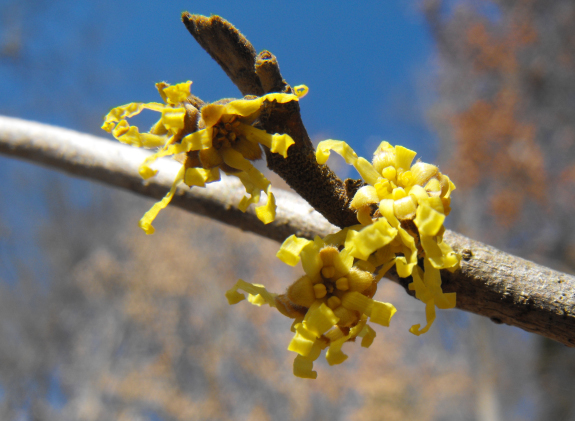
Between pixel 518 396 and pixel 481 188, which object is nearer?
pixel 481 188

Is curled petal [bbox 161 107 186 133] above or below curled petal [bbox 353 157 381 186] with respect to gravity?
below

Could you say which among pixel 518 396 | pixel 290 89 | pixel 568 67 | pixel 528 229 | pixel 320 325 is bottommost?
pixel 320 325

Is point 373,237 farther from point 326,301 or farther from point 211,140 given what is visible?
point 211,140

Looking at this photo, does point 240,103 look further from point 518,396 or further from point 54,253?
point 54,253

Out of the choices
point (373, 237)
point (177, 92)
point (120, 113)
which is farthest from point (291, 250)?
point (120, 113)

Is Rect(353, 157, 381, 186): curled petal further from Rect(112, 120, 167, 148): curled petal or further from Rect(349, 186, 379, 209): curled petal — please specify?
Rect(112, 120, 167, 148): curled petal

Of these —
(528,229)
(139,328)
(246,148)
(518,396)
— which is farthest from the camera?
(139,328)

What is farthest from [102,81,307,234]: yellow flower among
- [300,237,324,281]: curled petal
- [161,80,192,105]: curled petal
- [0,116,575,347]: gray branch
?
[0,116,575,347]: gray branch

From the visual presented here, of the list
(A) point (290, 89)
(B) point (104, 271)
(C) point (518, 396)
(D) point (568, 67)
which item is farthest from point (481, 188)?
(B) point (104, 271)
